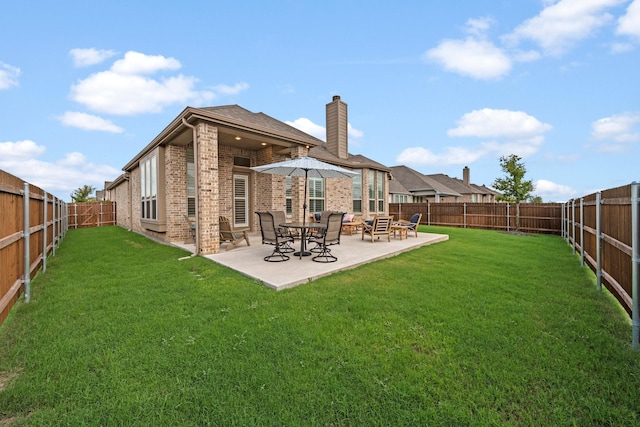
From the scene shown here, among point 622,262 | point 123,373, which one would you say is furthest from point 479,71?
point 123,373

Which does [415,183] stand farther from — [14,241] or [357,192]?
[14,241]

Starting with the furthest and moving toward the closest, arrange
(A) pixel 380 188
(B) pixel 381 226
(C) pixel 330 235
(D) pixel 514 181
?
(D) pixel 514 181 → (A) pixel 380 188 → (B) pixel 381 226 → (C) pixel 330 235

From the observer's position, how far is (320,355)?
2.67 meters

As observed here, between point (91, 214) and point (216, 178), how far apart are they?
19.9 meters

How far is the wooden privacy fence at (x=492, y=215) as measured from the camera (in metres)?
14.9

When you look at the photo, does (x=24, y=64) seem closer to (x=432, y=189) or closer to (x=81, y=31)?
(x=81, y=31)

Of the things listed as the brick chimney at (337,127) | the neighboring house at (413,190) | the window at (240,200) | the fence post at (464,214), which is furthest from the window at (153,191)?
the neighboring house at (413,190)

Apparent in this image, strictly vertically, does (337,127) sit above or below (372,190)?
above

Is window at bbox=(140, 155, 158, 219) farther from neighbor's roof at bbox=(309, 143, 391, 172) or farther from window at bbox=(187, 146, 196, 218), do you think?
neighbor's roof at bbox=(309, 143, 391, 172)

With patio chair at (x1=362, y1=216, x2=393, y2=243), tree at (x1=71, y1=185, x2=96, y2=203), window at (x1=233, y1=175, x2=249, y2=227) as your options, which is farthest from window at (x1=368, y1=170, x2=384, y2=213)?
tree at (x1=71, y1=185, x2=96, y2=203)

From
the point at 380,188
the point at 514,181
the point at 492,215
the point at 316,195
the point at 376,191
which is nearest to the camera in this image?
the point at 316,195

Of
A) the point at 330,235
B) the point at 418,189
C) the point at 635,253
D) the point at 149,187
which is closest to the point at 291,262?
the point at 330,235

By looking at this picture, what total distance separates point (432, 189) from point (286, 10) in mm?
22454

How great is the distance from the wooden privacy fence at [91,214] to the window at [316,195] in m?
18.0
